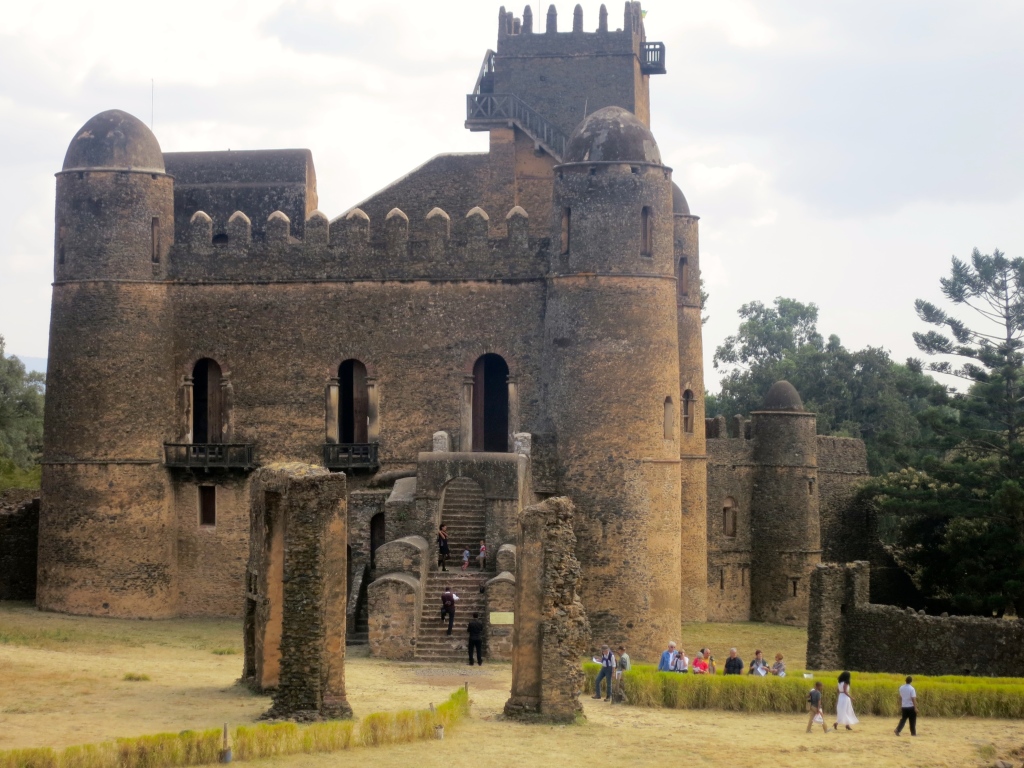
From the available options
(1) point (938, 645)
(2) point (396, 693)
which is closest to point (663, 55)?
(1) point (938, 645)

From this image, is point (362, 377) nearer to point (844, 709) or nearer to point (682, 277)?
point (682, 277)

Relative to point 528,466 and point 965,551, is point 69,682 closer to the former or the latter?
point 528,466

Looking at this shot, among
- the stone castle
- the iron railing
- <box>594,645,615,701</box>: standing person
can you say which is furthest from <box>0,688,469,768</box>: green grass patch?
the iron railing

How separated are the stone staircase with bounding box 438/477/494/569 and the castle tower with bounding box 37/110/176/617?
6302 mm

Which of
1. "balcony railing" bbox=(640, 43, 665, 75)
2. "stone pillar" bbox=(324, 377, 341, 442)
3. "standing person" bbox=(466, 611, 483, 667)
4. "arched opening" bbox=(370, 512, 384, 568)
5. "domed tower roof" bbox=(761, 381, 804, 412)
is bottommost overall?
"standing person" bbox=(466, 611, 483, 667)

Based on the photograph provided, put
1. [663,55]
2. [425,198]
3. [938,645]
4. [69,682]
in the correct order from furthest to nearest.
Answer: [663,55] < [425,198] < [938,645] < [69,682]

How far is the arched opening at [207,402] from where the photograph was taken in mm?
38531

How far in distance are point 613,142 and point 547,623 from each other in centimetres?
1355

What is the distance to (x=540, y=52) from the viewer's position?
44.7 m

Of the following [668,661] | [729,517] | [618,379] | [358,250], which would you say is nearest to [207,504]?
[358,250]

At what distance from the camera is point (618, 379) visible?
36125 millimetres

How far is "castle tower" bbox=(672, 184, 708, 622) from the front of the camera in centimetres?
4238

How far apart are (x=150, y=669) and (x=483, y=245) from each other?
42.3 feet

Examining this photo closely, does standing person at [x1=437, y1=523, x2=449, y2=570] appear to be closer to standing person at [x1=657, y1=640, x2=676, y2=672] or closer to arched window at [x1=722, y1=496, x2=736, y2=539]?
standing person at [x1=657, y1=640, x2=676, y2=672]
